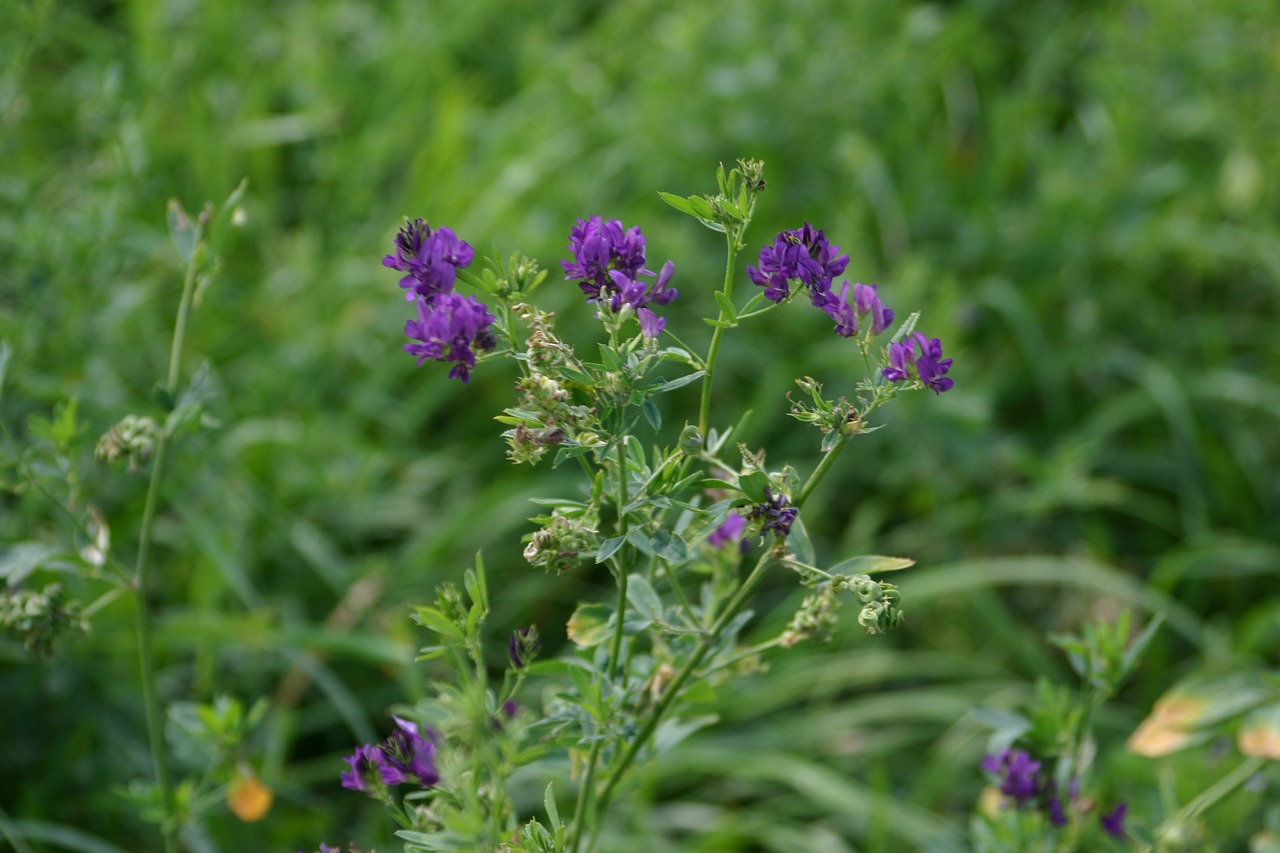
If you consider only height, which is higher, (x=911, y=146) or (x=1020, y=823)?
(x=911, y=146)

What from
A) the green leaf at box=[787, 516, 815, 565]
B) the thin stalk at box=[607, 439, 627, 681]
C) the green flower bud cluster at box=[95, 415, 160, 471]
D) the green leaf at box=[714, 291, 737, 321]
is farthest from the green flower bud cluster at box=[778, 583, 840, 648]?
the green flower bud cluster at box=[95, 415, 160, 471]

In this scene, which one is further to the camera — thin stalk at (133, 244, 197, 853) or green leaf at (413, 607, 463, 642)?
thin stalk at (133, 244, 197, 853)

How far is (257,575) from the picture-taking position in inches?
81.9

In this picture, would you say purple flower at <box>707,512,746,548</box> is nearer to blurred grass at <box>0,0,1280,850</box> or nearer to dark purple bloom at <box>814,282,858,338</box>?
dark purple bloom at <box>814,282,858,338</box>

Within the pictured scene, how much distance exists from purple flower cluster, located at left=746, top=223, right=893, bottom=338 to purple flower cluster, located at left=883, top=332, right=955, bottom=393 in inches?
0.9

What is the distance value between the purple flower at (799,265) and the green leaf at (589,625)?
314 millimetres

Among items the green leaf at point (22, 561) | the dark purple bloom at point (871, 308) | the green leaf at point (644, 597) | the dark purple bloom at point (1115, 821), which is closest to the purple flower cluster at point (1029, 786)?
the dark purple bloom at point (1115, 821)

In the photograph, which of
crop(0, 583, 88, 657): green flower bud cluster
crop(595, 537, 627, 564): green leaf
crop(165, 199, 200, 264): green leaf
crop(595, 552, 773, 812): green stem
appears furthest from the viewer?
crop(165, 199, 200, 264): green leaf

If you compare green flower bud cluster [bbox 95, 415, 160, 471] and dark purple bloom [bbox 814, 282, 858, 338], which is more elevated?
dark purple bloom [bbox 814, 282, 858, 338]

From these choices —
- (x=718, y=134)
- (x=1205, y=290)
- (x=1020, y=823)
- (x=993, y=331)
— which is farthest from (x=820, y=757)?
(x=1205, y=290)

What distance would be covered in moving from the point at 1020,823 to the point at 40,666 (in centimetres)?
134

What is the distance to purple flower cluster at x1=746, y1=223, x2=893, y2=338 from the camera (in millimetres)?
849

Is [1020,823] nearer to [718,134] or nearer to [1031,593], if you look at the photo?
[1031,593]

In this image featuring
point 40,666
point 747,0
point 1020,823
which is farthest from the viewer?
point 747,0
